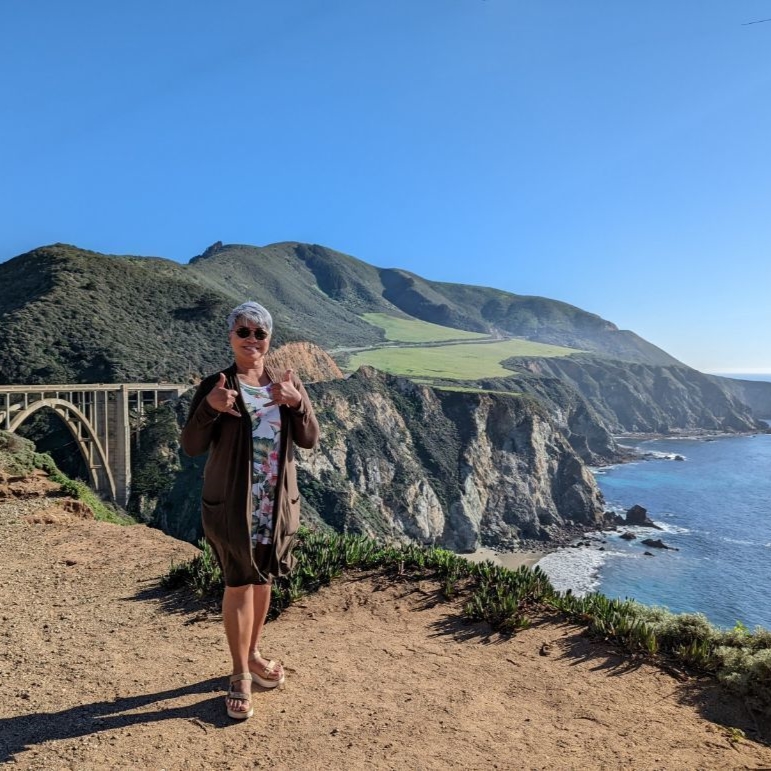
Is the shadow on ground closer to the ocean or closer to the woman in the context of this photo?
the woman

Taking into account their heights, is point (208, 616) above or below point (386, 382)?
below

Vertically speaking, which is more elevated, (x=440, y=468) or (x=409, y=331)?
(x=409, y=331)

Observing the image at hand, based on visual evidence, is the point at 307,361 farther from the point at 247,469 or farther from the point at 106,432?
the point at 247,469

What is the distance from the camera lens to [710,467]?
89312 millimetres

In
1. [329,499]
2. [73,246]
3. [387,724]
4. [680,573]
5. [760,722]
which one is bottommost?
[680,573]

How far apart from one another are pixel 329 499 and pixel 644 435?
104 m

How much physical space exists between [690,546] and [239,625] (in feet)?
191

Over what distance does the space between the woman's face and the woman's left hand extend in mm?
275

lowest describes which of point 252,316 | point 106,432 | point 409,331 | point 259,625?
point 259,625

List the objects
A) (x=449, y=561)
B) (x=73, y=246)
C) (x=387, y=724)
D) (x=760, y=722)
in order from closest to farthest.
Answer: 1. (x=387, y=724)
2. (x=760, y=722)
3. (x=449, y=561)
4. (x=73, y=246)

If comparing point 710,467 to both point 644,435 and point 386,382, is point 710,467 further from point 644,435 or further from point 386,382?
point 386,382

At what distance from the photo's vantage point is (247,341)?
13.3 ft

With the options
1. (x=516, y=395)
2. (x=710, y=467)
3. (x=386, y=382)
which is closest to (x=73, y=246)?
(x=386, y=382)

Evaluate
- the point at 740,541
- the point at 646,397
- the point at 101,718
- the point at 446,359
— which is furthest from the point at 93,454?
the point at 646,397
